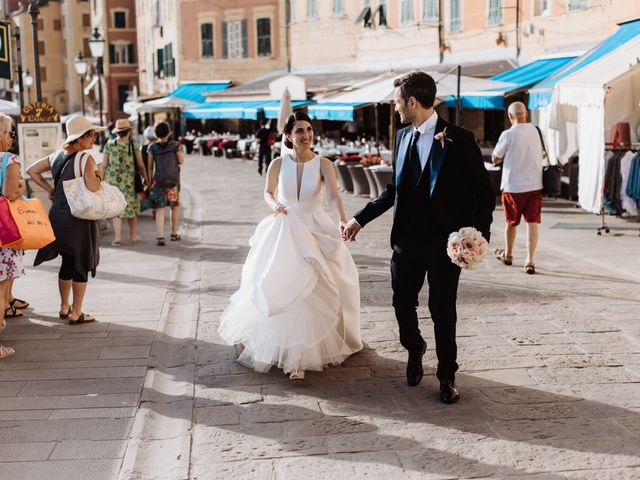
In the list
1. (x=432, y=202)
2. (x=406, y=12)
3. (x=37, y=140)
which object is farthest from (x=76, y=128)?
(x=406, y=12)

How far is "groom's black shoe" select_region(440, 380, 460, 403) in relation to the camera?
558 centimetres

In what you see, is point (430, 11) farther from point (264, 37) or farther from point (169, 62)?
point (169, 62)

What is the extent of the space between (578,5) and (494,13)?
432cm

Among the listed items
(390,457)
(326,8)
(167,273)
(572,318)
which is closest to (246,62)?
(326,8)

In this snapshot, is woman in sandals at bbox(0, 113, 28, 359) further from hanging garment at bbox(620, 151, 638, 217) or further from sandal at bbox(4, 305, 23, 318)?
hanging garment at bbox(620, 151, 638, 217)

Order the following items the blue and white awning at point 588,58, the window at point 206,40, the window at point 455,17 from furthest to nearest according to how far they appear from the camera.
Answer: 1. the window at point 206,40
2. the window at point 455,17
3. the blue and white awning at point 588,58

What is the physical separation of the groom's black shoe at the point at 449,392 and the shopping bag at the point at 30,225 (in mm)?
3146

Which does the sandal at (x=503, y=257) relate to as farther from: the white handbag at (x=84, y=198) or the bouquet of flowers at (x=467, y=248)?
the bouquet of flowers at (x=467, y=248)

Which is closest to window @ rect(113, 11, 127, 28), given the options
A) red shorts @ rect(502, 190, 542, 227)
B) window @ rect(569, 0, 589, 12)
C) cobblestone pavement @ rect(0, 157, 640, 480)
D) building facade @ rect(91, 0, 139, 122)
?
building facade @ rect(91, 0, 139, 122)

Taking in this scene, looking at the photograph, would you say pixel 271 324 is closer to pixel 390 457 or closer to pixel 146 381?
pixel 146 381

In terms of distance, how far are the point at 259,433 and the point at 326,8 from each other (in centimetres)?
3265

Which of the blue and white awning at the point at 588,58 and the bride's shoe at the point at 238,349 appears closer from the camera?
the bride's shoe at the point at 238,349

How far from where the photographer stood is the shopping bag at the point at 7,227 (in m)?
6.77

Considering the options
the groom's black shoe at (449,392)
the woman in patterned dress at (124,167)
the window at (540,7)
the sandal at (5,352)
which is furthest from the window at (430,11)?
the groom's black shoe at (449,392)
